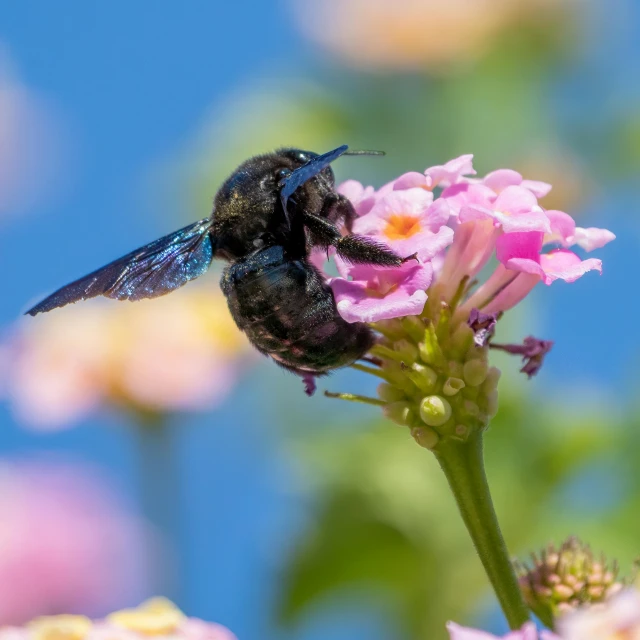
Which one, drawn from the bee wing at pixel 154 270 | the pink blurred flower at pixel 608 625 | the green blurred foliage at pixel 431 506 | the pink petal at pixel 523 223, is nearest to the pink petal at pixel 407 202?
the pink petal at pixel 523 223

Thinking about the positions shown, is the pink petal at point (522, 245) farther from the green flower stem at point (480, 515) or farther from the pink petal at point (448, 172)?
the green flower stem at point (480, 515)

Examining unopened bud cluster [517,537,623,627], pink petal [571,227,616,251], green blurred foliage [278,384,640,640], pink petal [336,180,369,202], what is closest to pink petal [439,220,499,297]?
pink petal [571,227,616,251]

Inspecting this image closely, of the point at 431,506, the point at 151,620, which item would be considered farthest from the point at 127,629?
the point at 431,506

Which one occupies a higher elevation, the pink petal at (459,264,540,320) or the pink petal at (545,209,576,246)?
the pink petal at (545,209,576,246)

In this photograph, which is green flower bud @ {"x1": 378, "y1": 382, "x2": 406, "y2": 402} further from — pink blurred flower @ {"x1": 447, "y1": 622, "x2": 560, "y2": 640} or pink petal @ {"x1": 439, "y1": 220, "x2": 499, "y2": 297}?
pink blurred flower @ {"x1": 447, "y1": 622, "x2": 560, "y2": 640}

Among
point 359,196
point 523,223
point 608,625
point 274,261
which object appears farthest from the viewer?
point 359,196

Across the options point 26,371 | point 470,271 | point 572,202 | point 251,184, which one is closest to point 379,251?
point 470,271

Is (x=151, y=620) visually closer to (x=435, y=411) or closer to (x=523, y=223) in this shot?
(x=435, y=411)
